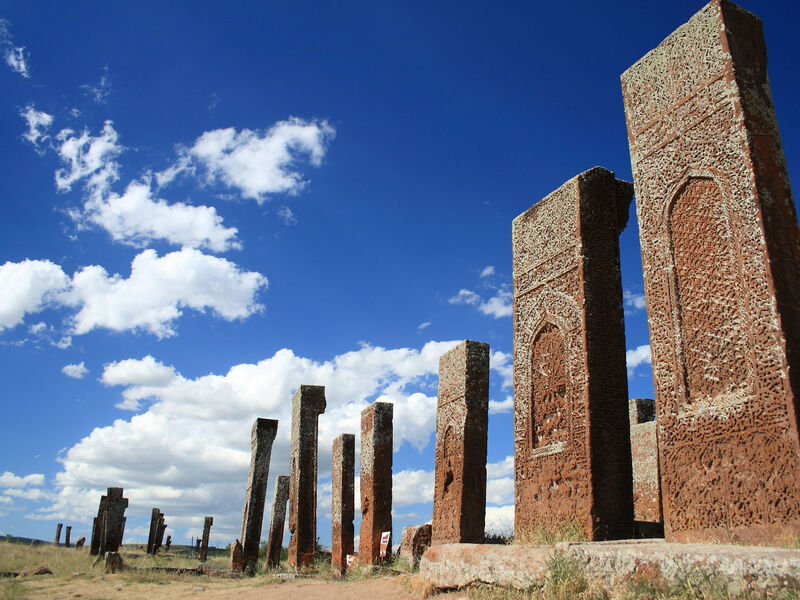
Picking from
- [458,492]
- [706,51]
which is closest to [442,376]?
[458,492]

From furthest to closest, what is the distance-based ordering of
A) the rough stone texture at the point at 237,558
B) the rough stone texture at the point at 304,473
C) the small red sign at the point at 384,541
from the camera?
the rough stone texture at the point at 237,558 < the rough stone texture at the point at 304,473 < the small red sign at the point at 384,541

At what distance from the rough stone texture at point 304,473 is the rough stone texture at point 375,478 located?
185 centimetres

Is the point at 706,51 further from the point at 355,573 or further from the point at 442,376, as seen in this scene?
the point at 355,573

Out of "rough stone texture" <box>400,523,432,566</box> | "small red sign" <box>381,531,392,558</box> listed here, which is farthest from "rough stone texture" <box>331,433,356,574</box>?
"rough stone texture" <box>400,523,432,566</box>

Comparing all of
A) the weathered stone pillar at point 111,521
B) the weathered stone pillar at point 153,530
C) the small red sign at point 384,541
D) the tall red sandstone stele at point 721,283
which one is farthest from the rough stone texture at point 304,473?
the weathered stone pillar at point 153,530

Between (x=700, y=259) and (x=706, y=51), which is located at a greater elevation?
(x=706, y=51)

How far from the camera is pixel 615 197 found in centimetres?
616

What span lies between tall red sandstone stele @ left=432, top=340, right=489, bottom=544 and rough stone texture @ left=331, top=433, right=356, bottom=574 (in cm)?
436

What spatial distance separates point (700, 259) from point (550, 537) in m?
2.57

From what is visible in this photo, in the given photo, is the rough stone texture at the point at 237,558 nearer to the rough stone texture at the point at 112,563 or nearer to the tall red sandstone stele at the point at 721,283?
the rough stone texture at the point at 112,563

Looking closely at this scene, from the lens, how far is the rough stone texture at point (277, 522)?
13.9 m

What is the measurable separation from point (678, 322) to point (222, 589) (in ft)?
27.2

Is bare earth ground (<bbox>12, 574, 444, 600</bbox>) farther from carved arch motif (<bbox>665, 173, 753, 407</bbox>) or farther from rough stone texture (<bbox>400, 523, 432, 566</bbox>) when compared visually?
carved arch motif (<bbox>665, 173, 753, 407</bbox>)

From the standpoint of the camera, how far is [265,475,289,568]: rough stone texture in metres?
13.9
